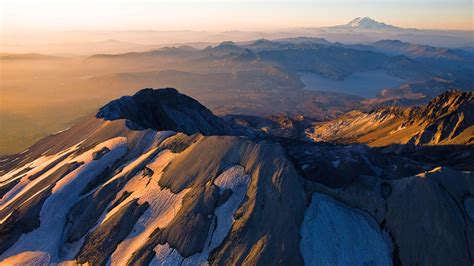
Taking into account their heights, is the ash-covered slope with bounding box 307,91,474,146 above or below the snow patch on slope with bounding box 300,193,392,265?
below

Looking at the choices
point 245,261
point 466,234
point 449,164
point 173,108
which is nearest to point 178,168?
point 245,261

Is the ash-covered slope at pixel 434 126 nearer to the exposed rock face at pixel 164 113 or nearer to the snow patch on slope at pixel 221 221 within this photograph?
the exposed rock face at pixel 164 113

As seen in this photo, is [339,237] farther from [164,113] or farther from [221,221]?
[164,113]

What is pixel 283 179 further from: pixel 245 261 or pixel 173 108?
pixel 173 108

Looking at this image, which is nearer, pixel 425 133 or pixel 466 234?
pixel 466 234

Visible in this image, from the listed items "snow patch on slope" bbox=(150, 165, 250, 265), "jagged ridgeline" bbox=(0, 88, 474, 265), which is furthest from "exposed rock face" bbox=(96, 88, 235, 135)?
"snow patch on slope" bbox=(150, 165, 250, 265)

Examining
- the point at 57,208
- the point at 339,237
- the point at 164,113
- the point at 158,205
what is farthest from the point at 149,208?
the point at 164,113

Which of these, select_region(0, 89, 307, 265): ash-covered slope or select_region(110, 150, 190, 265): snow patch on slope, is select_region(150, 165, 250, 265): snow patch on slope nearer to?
select_region(0, 89, 307, 265): ash-covered slope
